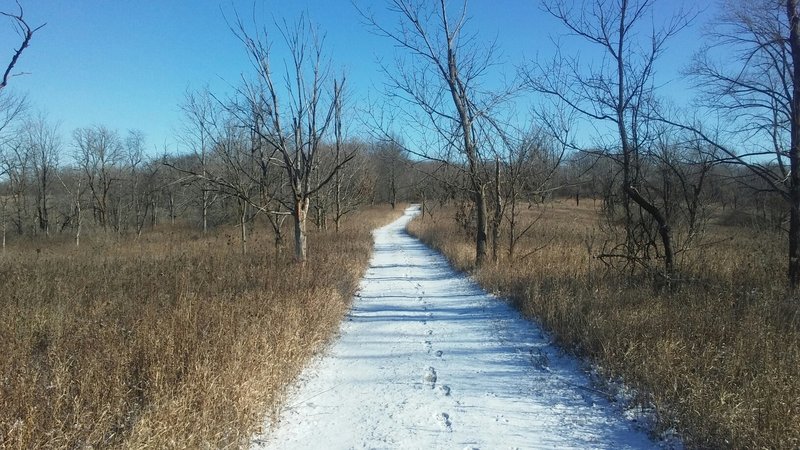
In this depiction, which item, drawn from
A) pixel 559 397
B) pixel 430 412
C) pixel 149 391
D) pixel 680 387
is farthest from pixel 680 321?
pixel 149 391

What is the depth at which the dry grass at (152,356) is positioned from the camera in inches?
116

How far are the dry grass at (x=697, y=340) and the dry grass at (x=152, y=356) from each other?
11.4 ft

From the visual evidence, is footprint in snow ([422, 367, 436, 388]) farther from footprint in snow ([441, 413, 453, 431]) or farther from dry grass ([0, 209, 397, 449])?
dry grass ([0, 209, 397, 449])

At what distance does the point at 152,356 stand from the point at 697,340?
18.4 ft

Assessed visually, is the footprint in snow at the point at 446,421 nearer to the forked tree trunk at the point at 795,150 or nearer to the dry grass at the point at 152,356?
the dry grass at the point at 152,356

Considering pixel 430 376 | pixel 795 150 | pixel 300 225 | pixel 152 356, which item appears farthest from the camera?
pixel 300 225

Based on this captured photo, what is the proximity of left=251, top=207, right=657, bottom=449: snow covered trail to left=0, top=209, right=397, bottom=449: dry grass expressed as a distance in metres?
0.40

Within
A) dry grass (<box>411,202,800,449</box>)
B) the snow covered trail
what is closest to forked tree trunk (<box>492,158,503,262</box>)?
dry grass (<box>411,202,800,449</box>)

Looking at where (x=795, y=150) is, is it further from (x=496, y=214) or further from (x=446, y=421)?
(x=446, y=421)

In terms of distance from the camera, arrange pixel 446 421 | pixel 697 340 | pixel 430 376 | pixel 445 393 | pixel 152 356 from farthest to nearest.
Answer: pixel 430 376 → pixel 697 340 → pixel 445 393 → pixel 152 356 → pixel 446 421

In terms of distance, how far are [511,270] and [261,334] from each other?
22.5 feet

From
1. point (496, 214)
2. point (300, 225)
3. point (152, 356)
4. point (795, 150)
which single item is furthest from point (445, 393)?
point (496, 214)

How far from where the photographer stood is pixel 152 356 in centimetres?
402

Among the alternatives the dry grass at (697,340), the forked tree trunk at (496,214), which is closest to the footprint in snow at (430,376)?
the dry grass at (697,340)
